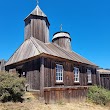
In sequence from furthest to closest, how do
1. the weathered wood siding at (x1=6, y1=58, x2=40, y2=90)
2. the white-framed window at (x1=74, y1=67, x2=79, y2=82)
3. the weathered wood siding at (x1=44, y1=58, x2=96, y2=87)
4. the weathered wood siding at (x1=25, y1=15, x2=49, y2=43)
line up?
the weathered wood siding at (x1=25, y1=15, x2=49, y2=43)
the white-framed window at (x1=74, y1=67, x2=79, y2=82)
the weathered wood siding at (x1=44, y1=58, x2=96, y2=87)
the weathered wood siding at (x1=6, y1=58, x2=40, y2=90)

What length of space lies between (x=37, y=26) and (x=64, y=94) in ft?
27.0

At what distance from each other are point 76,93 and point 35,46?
226 inches

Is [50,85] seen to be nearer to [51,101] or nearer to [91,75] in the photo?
[51,101]

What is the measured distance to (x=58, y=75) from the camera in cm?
1456

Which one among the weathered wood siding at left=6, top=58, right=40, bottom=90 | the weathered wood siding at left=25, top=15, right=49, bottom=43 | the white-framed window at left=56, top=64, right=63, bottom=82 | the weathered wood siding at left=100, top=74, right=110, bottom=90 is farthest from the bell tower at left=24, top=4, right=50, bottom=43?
the weathered wood siding at left=100, top=74, right=110, bottom=90

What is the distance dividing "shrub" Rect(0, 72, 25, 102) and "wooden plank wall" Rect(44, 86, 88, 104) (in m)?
2.17

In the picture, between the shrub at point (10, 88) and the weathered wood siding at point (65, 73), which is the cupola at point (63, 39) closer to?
the weathered wood siding at point (65, 73)

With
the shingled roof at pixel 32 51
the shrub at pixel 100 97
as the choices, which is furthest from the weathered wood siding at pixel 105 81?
the shingled roof at pixel 32 51

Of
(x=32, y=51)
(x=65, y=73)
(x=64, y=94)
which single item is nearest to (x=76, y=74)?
(x=65, y=73)

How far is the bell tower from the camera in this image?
1752 centimetres

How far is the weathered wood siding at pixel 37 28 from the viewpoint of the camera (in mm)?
17484

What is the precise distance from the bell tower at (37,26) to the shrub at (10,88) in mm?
7130

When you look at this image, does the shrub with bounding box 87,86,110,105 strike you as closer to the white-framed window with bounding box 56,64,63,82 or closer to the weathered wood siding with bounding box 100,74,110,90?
the white-framed window with bounding box 56,64,63,82

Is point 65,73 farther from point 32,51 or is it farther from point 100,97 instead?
point 100,97
